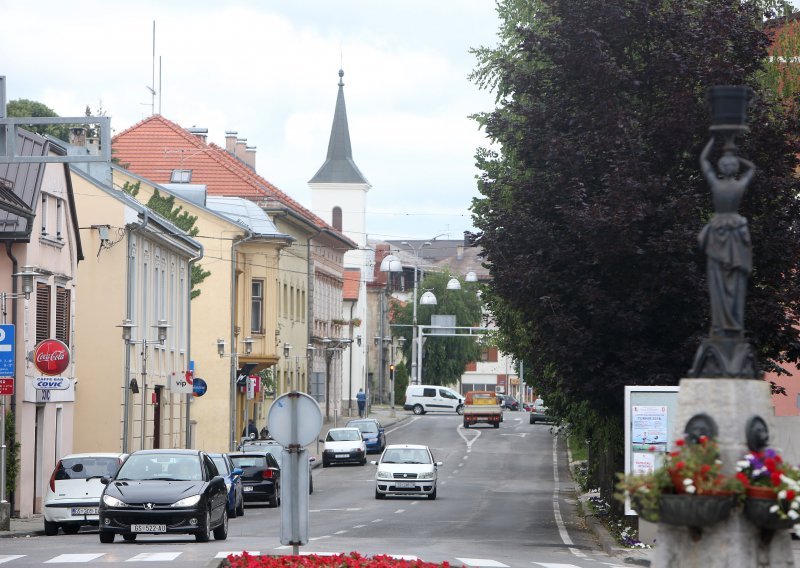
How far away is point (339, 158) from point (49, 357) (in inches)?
3378

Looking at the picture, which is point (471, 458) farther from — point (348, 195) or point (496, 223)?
point (348, 195)

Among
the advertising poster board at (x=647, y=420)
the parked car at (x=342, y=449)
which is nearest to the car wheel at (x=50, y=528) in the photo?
the advertising poster board at (x=647, y=420)

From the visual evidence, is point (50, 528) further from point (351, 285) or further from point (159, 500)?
point (351, 285)

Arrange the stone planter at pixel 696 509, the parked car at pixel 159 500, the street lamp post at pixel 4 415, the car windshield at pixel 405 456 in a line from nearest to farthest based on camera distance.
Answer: the stone planter at pixel 696 509 < the parked car at pixel 159 500 < the street lamp post at pixel 4 415 < the car windshield at pixel 405 456

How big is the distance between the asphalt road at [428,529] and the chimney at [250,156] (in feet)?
105

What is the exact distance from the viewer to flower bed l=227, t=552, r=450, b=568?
16.2 meters

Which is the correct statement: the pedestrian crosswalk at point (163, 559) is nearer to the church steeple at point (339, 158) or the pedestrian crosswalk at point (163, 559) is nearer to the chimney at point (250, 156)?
the chimney at point (250, 156)

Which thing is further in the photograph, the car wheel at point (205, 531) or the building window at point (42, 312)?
the building window at point (42, 312)

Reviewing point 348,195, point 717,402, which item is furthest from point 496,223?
point 348,195

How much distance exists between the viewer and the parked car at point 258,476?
39.3 m

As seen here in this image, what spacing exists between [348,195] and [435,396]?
749 inches

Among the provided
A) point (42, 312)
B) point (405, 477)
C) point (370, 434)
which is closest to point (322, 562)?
point (42, 312)

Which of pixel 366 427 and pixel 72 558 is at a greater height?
pixel 366 427

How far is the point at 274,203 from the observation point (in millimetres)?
74125
